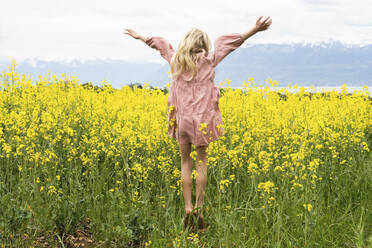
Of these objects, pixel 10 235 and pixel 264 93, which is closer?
pixel 10 235

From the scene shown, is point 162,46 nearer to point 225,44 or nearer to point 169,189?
point 225,44

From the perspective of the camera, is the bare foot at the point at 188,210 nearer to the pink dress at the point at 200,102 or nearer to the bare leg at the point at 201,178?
the bare leg at the point at 201,178

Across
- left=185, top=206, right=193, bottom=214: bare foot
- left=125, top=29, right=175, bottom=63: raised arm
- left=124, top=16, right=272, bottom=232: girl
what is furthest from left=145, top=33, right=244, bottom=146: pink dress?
left=185, top=206, right=193, bottom=214: bare foot

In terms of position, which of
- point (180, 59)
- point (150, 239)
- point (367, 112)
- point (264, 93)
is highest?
point (180, 59)

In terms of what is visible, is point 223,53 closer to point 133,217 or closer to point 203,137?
point 203,137

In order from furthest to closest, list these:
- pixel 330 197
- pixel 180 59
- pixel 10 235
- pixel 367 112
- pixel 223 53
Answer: pixel 367 112
pixel 330 197
pixel 223 53
pixel 180 59
pixel 10 235

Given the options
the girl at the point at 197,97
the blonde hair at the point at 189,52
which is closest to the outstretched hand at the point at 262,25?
the girl at the point at 197,97

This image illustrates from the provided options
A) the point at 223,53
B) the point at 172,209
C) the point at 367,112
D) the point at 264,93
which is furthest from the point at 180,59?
the point at 367,112

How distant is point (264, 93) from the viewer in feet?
20.6

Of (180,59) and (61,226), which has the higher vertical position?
(180,59)

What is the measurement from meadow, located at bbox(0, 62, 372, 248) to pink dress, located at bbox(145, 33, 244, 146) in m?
0.23

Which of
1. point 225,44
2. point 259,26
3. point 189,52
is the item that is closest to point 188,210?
point 189,52

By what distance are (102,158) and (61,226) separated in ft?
5.41

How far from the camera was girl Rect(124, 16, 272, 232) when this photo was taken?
3.67 m
